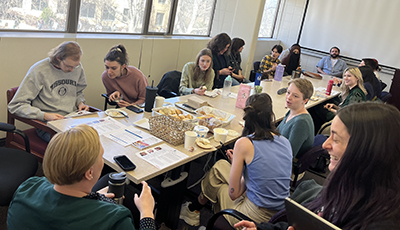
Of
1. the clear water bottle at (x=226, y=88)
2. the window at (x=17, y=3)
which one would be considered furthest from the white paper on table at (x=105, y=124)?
the window at (x=17, y=3)

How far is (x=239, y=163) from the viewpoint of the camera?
1.93 meters

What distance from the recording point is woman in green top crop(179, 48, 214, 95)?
3789mm

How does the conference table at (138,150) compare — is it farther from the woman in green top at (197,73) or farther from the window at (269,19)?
the window at (269,19)

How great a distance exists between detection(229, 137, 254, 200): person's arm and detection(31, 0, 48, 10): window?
8.79ft

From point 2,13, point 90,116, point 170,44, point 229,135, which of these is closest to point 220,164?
point 229,135

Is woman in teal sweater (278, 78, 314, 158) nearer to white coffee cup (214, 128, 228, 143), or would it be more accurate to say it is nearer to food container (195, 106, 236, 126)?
food container (195, 106, 236, 126)

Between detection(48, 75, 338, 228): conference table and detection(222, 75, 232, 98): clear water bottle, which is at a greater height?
detection(222, 75, 232, 98): clear water bottle

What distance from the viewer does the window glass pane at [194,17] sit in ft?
16.7

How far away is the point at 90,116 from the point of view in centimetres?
249

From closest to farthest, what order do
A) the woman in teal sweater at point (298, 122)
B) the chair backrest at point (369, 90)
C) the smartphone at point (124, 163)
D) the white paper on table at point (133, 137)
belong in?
the smartphone at point (124, 163) < the white paper on table at point (133, 137) < the woman in teal sweater at point (298, 122) < the chair backrest at point (369, 90)

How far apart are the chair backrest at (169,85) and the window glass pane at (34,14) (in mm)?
1277

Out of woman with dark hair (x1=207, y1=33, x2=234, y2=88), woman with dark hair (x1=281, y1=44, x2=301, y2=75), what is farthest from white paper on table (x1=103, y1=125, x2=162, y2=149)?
woman with dark hair (x1=281, y1=44, x2=301, y2=75)

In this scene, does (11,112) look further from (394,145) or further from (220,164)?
(394,145)

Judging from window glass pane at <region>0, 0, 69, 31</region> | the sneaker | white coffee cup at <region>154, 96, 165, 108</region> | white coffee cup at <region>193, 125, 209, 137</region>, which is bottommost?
the sneaker
